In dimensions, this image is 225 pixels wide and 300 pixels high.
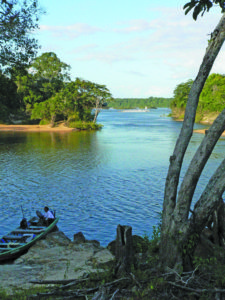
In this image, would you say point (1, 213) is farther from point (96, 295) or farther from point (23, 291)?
point (96, 295)

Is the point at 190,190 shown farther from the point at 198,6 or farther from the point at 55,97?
the point at 55,97

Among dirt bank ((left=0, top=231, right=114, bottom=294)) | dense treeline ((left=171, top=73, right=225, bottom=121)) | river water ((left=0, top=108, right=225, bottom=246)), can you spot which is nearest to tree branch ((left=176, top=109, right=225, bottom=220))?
dirt bank ((left=0, top=231, right=114, bottom=294))

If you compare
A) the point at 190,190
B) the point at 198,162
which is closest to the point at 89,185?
the point at 190,190

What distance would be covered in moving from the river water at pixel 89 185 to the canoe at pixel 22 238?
1.72 meters

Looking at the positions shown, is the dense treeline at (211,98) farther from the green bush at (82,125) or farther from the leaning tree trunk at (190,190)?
the leaning tree trunk at (190,190)

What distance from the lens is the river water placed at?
1998 cm

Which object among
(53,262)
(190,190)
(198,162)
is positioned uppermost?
(198,162)

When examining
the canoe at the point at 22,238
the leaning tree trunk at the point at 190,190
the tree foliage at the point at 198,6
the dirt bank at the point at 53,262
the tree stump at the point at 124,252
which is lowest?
the canoe at the point at 22,238

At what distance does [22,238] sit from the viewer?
1527cm

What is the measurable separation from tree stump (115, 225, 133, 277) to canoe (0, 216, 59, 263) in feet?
22.9

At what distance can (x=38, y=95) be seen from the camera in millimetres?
88625

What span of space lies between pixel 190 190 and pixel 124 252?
6.96 ft

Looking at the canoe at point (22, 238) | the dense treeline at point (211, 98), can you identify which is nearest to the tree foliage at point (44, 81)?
the dense treeline at point (211, 98)

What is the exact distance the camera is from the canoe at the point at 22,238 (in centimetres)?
1383
